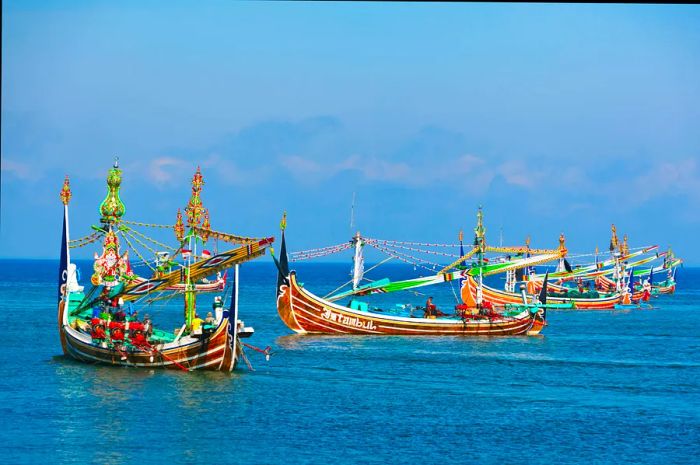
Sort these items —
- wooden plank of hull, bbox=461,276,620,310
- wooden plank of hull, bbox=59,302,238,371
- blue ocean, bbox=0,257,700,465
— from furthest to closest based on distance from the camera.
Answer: wooden plank of hull, bbox=461,276,620,310 → wooden plank of hull, bbox=59,302,238,371 → blue ocean, bbox=0,257,700,465

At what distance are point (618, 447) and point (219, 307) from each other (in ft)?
A: 53.1

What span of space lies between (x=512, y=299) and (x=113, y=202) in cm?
4651

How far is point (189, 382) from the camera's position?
130 ft

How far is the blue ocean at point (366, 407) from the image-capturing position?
3014 cm

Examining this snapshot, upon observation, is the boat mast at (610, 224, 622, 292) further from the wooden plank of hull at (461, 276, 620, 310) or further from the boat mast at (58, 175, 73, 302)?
the boat mast at (58, 175, 73, 302)

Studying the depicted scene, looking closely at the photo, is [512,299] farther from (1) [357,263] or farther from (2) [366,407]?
(2) [366,407]

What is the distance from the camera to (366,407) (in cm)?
3706

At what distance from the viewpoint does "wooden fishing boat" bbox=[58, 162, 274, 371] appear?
4056cm

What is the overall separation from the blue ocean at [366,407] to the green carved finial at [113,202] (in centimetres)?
655

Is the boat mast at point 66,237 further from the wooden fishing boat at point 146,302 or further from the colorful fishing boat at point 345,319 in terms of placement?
the colorful fishing boat at point 345,319

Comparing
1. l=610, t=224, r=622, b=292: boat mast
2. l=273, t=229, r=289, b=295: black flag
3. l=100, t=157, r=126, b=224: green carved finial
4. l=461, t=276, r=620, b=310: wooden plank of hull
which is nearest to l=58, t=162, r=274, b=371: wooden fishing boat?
l=100, t=157, r=126, b=224: green carved finial

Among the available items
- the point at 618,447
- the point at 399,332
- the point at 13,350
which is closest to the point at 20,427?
the point at 618,447

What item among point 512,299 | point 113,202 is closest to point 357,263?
point 113,202

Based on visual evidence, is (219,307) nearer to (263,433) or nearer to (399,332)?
(263,433)
